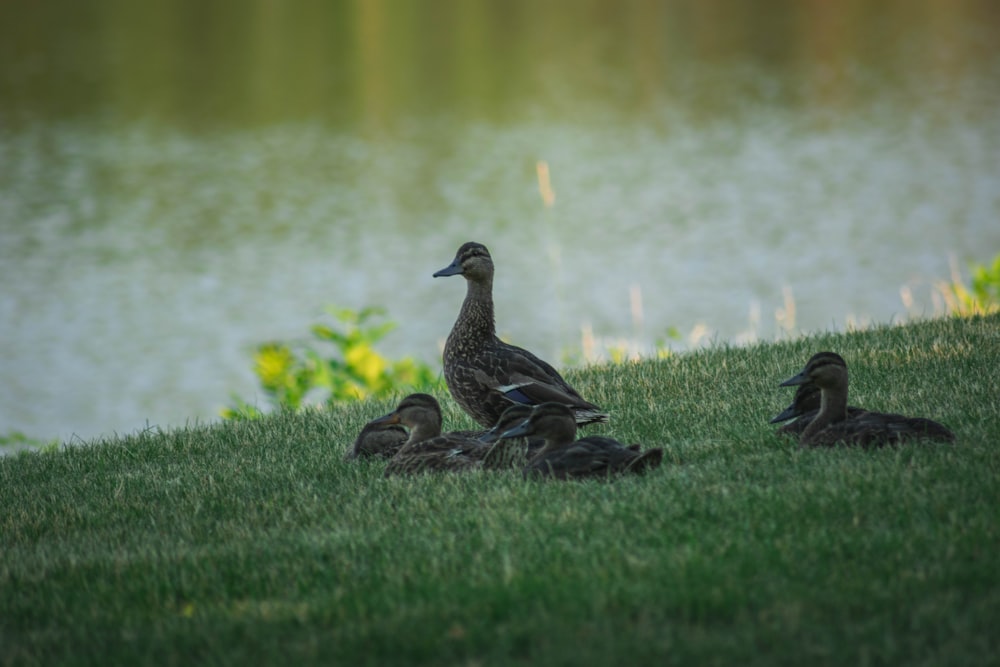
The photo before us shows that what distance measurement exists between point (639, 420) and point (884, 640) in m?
3.66

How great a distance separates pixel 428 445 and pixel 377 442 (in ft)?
1.54

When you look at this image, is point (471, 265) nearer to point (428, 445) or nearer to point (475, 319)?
point (475, 319)

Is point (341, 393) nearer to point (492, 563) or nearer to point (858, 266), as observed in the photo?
point (492, 563)

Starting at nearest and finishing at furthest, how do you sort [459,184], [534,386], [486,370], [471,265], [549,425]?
[549,425] → [534,386] → [486,370] → [471,265] → [459,184]

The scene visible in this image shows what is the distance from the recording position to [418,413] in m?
7.08

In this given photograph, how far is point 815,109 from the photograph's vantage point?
30.4 metres

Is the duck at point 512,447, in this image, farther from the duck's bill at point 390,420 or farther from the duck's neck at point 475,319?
the duck's neck at point 475,319

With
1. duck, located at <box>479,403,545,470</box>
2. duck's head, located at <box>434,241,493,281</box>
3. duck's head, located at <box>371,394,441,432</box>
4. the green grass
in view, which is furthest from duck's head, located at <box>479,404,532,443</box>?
duck's head, located at <box>434,241,493,281</box>

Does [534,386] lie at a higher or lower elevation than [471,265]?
lower

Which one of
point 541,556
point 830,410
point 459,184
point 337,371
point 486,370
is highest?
point 459,184

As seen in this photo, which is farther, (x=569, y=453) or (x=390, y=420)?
(x=390, y=420)

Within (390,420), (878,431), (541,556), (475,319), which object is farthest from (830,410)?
(390,420)

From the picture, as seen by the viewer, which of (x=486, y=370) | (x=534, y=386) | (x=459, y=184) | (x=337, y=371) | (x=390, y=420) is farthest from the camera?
(x=459, y=184)

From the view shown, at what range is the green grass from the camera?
4184mm
